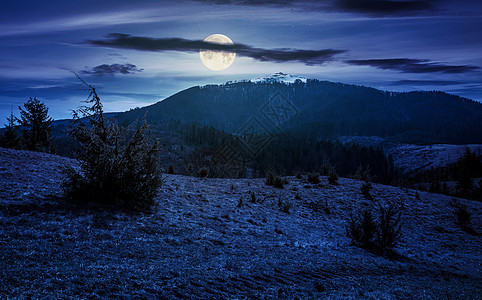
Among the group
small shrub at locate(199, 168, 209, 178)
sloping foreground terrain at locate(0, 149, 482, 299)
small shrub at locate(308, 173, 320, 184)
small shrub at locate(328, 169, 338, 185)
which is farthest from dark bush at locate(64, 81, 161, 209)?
small shrub at locate(328, 169, 338, 185)

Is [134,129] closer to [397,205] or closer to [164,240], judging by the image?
[164,240]

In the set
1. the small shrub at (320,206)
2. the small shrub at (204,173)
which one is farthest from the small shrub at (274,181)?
the small shrub at (204,173)

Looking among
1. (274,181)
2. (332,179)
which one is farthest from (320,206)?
(332,179)

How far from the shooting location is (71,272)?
3.63 m

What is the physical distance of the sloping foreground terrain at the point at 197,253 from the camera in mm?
3643

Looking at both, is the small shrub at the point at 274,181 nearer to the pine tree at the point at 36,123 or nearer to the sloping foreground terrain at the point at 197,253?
the sloping foreground terrain at the point at 197,253

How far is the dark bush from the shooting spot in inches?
247

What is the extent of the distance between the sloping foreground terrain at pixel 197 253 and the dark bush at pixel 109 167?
1.44 feet

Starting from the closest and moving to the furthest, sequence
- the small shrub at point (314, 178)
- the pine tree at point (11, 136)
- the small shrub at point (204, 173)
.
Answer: the small shrub at point (204, 173) → the small shrub at point (314, 178) → the pine tree at point (11, 136)

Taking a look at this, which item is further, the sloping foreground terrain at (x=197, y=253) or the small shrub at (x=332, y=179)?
the small shrub at (x=332, y=179)

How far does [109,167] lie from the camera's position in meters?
6.33

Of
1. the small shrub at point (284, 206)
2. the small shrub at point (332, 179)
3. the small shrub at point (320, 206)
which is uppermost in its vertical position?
the small shrub at point (332, 179)

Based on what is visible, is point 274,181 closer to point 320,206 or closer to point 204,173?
point 320,206

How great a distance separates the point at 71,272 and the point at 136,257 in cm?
90
